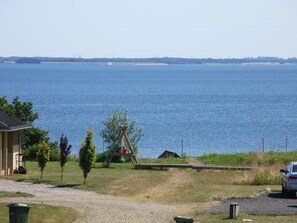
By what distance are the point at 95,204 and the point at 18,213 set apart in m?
7.97

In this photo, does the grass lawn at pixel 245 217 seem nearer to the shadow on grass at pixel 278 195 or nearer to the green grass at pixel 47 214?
the green grass at pixel 47 214

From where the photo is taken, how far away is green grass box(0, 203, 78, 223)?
95.8ft

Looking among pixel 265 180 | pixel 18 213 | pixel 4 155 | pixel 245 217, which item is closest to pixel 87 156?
pixel 4 155

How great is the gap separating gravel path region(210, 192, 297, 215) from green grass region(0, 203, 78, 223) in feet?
16.9

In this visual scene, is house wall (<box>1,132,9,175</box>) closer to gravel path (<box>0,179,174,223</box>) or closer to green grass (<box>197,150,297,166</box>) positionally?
gravel path (<box>0,179,174,223</box>)

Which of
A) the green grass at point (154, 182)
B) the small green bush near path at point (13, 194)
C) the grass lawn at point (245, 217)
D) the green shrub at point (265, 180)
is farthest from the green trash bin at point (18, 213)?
the green shrub at point (265, 180)

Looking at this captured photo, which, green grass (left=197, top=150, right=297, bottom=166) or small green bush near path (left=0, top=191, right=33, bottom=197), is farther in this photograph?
green grass (left=197, top=150, right=297, bottom=166)

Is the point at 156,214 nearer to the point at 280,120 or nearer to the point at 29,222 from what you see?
the point at 29,222

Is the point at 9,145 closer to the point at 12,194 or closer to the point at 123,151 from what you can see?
the point at 12,194

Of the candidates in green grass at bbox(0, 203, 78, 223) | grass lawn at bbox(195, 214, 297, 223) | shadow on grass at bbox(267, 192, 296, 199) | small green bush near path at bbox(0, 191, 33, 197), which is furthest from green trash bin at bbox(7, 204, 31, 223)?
shadow on grass at bbox(267, 192, 296, 199)

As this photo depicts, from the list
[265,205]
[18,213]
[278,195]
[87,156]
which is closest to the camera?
[18,213]

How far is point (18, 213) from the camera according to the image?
26172 millimetres

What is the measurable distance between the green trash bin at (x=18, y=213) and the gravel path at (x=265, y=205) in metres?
8.46

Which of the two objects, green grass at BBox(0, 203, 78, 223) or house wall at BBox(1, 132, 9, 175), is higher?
house wall at BBox(1, 132, 9, 175)
